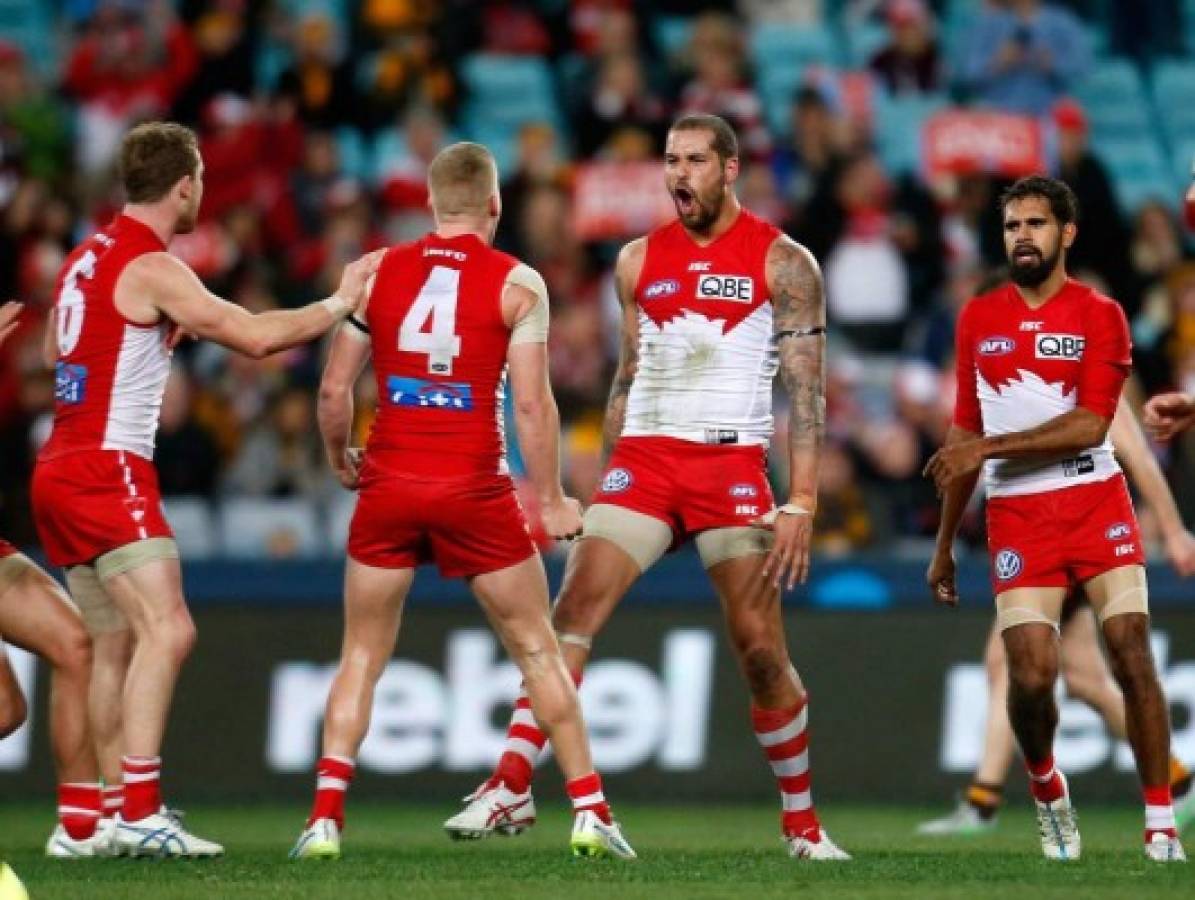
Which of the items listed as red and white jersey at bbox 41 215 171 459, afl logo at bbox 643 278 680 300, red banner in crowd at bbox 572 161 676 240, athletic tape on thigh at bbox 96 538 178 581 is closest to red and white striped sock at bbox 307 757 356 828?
athletic tape on thigh at bbox 96 538 178 581

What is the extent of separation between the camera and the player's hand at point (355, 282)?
986cm

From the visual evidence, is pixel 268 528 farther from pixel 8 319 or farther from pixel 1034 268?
pixel 1034 268

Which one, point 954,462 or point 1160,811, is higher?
point 954,462

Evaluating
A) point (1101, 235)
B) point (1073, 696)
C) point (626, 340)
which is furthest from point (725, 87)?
point (626, 340)

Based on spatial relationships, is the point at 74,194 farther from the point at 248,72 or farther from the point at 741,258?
the point at 741,258

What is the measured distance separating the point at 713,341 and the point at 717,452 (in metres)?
0.44

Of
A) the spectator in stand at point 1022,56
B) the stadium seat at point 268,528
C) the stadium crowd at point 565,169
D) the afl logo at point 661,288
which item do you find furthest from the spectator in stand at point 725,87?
the afl logo at point 661,288

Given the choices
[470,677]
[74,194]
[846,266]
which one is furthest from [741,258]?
[74,194]

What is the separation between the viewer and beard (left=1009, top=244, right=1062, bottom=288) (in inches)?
398

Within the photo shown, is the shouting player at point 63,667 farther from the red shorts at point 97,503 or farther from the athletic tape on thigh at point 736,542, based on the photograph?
the athletic tape on thigh at point 736,542

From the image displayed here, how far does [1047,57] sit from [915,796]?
7.60 m

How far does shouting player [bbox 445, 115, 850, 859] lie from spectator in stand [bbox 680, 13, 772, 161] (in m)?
8.71

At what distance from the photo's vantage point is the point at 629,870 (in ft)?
31.0

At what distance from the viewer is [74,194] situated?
19.6m
